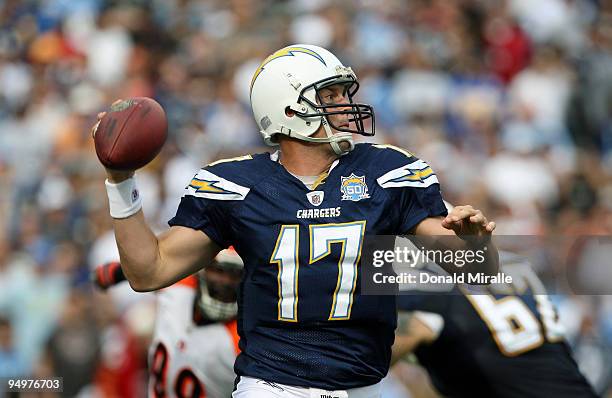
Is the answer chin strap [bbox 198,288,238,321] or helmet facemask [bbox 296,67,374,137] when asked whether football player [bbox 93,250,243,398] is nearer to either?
chin strap [bbox 198,288,238,321]

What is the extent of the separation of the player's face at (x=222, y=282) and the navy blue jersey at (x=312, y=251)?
107 centimetres

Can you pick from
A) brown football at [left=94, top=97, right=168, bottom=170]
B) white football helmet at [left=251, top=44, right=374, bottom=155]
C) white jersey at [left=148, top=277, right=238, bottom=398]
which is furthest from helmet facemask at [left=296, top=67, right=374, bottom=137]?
white jersey at [left=148, top=277, right=238, bottom=398]

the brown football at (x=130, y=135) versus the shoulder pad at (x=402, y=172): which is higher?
the brown football at (x=130, y=135)

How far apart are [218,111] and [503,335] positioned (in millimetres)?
6793

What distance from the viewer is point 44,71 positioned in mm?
13273

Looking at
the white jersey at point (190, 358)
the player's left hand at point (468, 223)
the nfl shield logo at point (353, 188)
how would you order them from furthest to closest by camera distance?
1. the white jersey at point (190, 358)
2. the nfl shield logo at point (353, 188)
3. the player's left hand at point (468, 223)

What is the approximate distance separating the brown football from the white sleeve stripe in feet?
0.81

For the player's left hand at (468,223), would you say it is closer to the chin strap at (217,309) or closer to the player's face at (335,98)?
the player's face at (335,98)

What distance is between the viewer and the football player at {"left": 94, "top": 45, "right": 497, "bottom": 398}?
14.1ft

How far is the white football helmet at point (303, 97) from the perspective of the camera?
4.59 m

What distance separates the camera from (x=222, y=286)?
562 cm

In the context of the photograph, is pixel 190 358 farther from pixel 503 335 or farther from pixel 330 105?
pixel 330 105

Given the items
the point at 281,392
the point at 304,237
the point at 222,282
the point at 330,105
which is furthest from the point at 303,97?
the point at 222,282

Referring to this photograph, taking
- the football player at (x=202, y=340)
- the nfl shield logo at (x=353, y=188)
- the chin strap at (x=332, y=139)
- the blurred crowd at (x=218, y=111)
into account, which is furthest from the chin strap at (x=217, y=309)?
the blurred crowd at (x=218, y=111)
